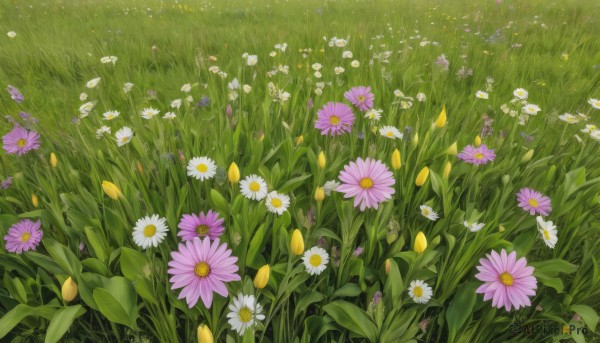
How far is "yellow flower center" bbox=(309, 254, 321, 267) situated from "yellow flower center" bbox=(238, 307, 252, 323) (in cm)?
22

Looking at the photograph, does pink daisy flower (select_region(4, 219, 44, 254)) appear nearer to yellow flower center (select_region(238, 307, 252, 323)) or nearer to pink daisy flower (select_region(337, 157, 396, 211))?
yellow flower center (select_region(238, 307, 252, 323))

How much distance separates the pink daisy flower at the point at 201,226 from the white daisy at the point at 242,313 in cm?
18

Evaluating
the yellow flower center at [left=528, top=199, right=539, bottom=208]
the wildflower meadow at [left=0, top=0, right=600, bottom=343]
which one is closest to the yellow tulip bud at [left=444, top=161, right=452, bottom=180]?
the wildflower meadow at [left=0, top=0, right=600, bottom=343]

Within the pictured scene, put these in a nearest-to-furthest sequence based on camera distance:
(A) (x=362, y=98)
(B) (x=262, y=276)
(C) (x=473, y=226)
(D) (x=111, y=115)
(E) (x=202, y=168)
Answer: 1. (B) (x=262, y=276)
2. (C) (x=473, y=226)
3. (E) (x=202, y=168)
4. (A) (x=362, y=98)
5. (D) (x=111, y=115)

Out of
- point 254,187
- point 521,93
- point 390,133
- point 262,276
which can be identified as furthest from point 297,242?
point 521,93

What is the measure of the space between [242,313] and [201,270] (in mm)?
161

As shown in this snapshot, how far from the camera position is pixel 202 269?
2.44 ft

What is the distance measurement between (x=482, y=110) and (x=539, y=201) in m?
1.09

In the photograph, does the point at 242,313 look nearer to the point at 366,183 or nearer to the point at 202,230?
the point at 202,230

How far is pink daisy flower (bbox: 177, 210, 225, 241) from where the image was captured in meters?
0.88

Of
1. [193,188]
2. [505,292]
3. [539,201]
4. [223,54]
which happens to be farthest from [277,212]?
[223,54]

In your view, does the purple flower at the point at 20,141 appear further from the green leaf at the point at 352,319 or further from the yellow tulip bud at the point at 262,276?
the green leaf at the point at 352,319

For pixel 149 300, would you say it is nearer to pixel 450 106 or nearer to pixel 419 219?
pixel 419 219

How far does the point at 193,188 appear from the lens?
48.8 inches
